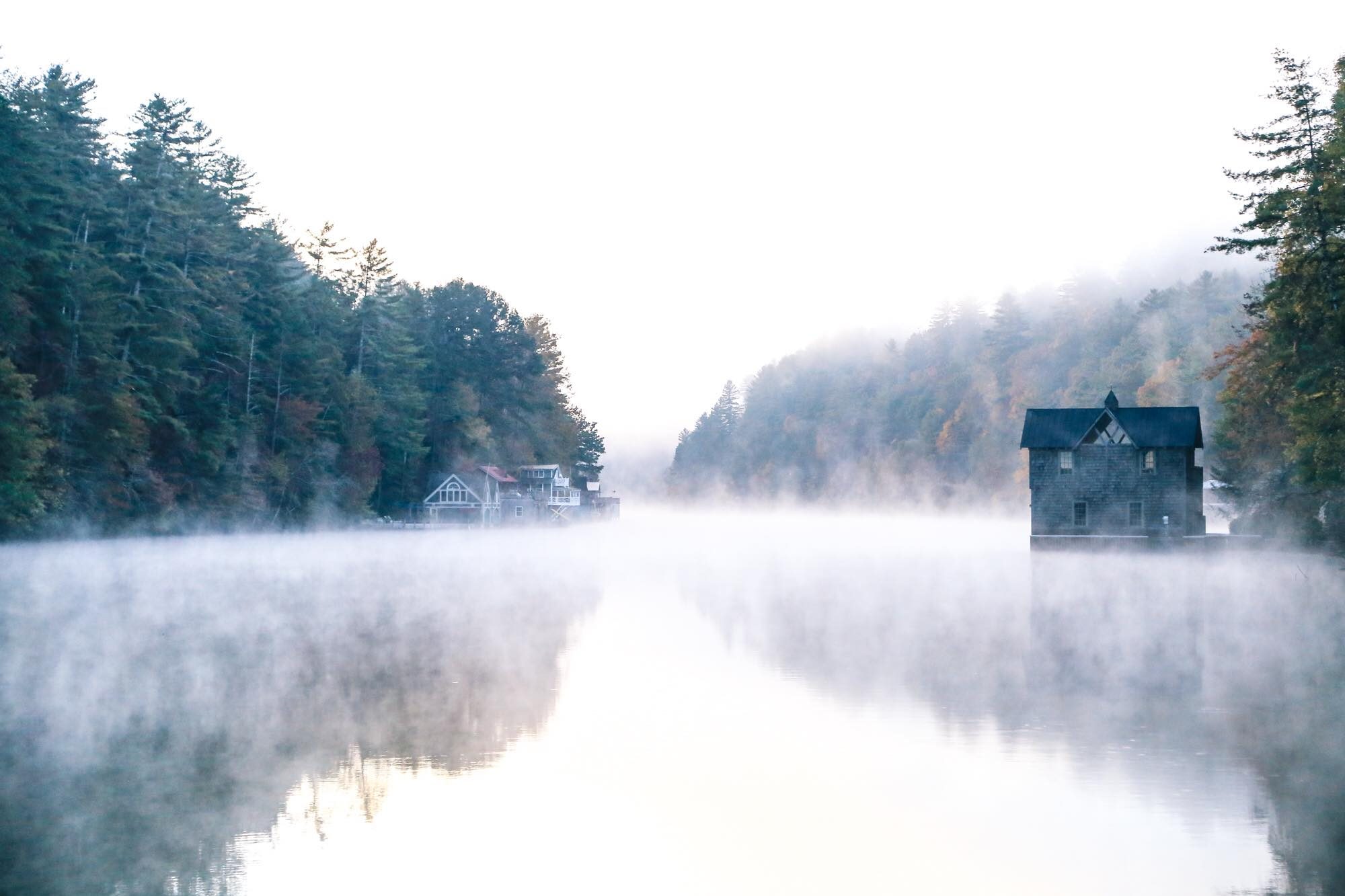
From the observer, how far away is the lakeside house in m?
106

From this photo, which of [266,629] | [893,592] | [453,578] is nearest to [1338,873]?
[266,629]

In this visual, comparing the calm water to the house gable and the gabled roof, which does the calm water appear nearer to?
the gabled roof

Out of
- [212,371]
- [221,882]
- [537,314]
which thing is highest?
[537,314]

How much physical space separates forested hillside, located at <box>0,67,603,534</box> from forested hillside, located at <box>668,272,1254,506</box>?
5528 cm

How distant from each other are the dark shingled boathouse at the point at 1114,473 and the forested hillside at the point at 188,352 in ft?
139

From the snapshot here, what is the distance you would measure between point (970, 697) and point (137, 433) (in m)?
52.4

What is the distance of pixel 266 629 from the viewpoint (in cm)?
2425

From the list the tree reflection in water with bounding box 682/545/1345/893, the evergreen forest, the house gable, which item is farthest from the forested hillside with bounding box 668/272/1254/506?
the tree reflection in water with bounding box 682/545/1345/893

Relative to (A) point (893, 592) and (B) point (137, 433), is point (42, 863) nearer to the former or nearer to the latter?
(A) point (893, 592)

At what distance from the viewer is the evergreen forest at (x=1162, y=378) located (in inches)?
1625

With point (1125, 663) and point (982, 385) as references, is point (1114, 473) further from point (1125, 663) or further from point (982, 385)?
point (982, 385)

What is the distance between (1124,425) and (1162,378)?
48620mm

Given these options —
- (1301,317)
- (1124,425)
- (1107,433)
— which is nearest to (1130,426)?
(1124,425)

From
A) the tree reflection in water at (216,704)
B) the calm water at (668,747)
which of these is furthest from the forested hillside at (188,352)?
the calm water at (668,747)
